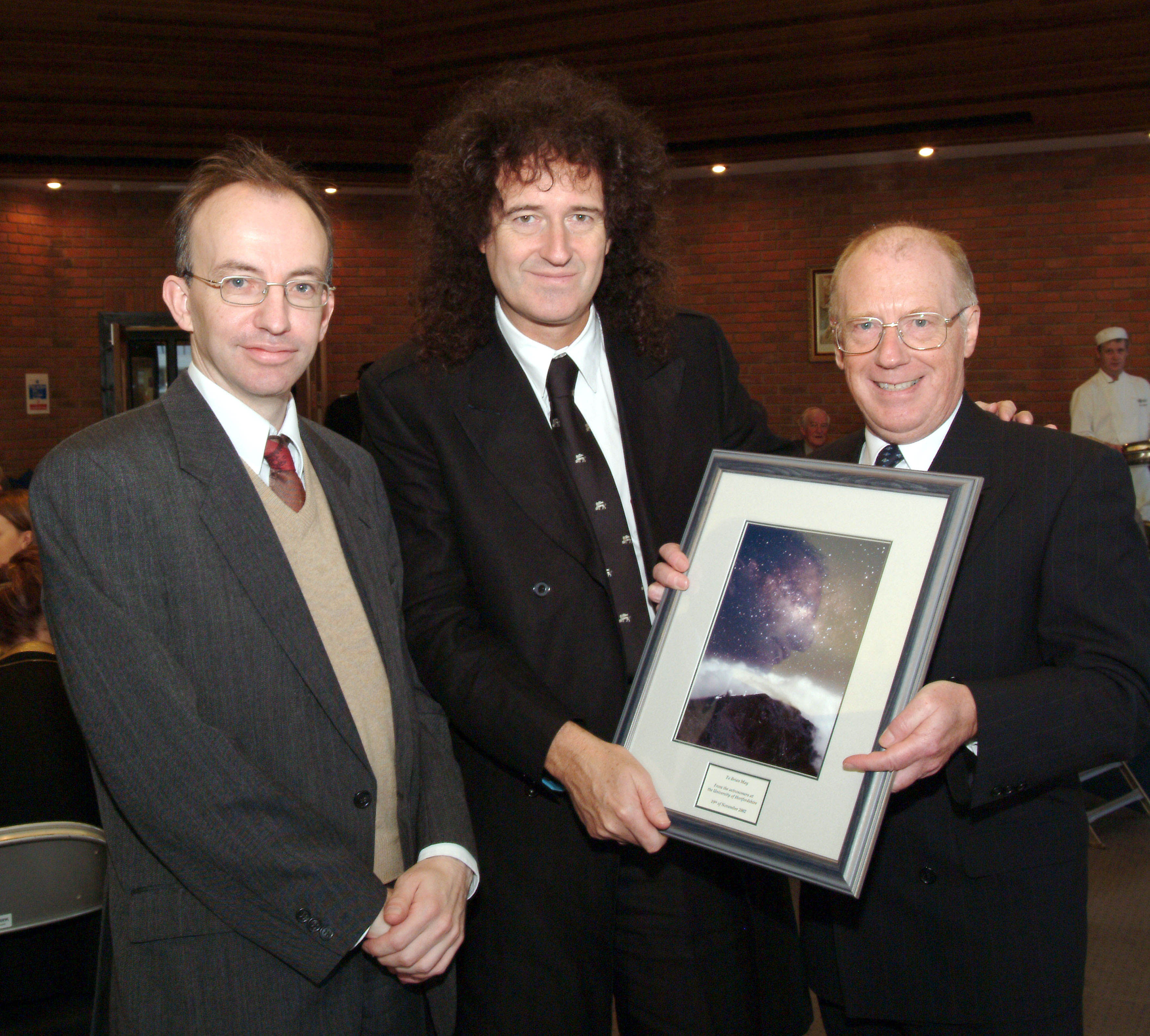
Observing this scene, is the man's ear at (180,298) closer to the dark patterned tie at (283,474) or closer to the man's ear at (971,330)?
the dark patterned tie at (283,474)

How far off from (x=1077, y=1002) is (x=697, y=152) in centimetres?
844

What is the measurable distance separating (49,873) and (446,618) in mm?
1039

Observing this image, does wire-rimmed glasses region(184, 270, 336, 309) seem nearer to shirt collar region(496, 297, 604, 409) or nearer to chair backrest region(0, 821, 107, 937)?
shirt collar region(496, 297, 604, 409)

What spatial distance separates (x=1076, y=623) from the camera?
4.59 ft

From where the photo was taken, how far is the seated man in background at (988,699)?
4.46ft

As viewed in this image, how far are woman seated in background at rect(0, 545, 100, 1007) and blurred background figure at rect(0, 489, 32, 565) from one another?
1134mm

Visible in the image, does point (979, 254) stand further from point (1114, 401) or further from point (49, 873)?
point (49, 873)

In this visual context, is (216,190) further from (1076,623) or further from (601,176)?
(1076,623)

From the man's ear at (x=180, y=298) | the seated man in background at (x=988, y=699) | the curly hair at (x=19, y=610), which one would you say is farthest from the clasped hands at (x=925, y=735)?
the curly hair at (x=19, y=610)

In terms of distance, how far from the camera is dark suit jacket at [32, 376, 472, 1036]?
4.33 ft

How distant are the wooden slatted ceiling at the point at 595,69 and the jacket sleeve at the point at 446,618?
495 cm

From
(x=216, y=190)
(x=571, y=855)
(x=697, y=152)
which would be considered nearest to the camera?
(x=216, y=190)

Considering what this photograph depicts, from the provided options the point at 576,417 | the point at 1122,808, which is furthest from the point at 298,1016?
the point at 1122,808

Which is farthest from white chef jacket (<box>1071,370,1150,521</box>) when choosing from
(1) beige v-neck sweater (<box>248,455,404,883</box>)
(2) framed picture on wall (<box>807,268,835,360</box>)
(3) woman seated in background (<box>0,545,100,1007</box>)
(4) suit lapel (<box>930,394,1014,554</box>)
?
(3) woman seated in background (<box>0,545,100,1007</box>)
